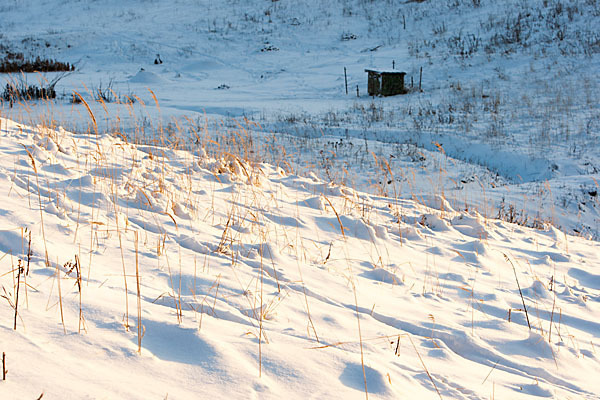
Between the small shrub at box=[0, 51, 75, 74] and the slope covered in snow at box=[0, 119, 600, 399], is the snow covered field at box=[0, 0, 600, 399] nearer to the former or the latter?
the slope covered in snow at box=[0, 119, 600, 399]

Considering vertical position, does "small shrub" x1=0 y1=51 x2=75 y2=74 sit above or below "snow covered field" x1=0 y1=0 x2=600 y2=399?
above

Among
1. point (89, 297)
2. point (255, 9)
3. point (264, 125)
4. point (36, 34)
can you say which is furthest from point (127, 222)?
point (255, 9)

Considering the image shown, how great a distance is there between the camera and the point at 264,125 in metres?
11.7

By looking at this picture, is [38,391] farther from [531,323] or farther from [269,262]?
[531,323]

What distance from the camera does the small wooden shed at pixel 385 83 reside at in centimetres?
1513

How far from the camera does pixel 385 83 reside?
15234mm

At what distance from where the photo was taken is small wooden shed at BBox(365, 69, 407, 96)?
15133mm

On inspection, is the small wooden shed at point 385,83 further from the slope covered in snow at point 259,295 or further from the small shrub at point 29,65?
the small shrub at point 29,65

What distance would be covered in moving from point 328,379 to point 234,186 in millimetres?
3404

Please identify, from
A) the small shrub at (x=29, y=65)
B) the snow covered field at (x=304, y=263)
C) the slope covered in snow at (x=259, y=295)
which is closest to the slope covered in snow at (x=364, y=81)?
the snow covered field at (x=304, y=263)

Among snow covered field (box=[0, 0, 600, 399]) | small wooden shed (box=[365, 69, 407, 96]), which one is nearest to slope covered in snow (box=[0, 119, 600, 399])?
snow covered field (box=[0, 0, 600, 399])

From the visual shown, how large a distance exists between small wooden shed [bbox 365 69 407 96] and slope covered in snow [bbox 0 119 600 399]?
418 inches

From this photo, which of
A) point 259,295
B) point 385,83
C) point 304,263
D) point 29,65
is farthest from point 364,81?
point 259,295

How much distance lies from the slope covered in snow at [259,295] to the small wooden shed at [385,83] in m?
10.6
